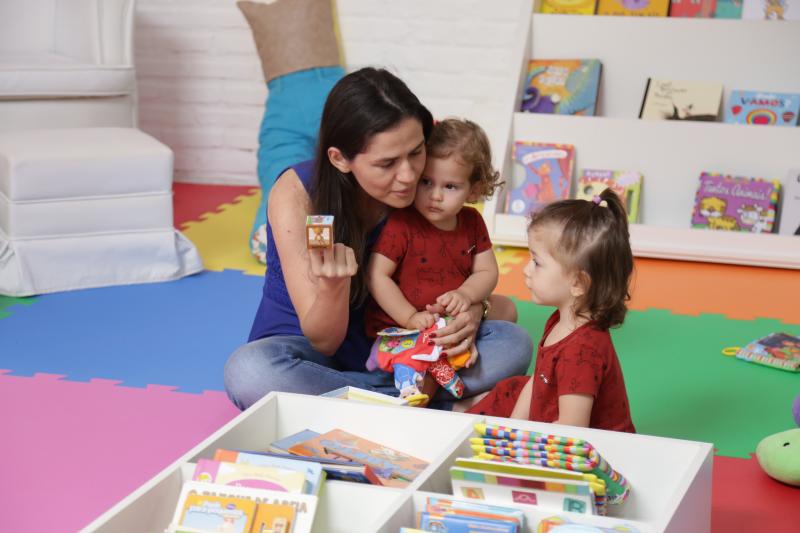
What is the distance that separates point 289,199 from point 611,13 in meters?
2.33

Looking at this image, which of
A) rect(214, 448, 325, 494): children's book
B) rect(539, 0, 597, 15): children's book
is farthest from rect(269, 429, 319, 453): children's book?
rect(539, 0, 597, 15): children's book

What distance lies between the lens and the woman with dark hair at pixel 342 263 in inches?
76.4

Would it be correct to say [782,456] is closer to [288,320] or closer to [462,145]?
[462,145]

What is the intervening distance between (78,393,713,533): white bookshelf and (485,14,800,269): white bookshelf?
2.11 meters

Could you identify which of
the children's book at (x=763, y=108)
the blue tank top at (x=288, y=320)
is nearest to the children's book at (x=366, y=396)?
the blue tank top at (x=288, y=320)

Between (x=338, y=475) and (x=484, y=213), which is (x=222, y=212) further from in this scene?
(x=338, y=475)

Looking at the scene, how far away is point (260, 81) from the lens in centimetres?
446

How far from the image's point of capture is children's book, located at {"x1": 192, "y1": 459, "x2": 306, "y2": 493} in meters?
1.30

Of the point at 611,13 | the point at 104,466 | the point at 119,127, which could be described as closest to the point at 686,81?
the point at 611,13

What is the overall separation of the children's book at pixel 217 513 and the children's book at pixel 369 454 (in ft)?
0.75

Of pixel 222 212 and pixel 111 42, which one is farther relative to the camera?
pixel 222 212

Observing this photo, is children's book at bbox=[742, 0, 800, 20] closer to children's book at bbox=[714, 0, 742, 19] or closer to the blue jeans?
children's book at bbox=[714, 0, 742, 19]

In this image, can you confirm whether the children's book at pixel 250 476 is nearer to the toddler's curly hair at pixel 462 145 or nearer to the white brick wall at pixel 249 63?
the toddler's curly hair at pixel 462 145

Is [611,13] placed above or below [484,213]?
above
